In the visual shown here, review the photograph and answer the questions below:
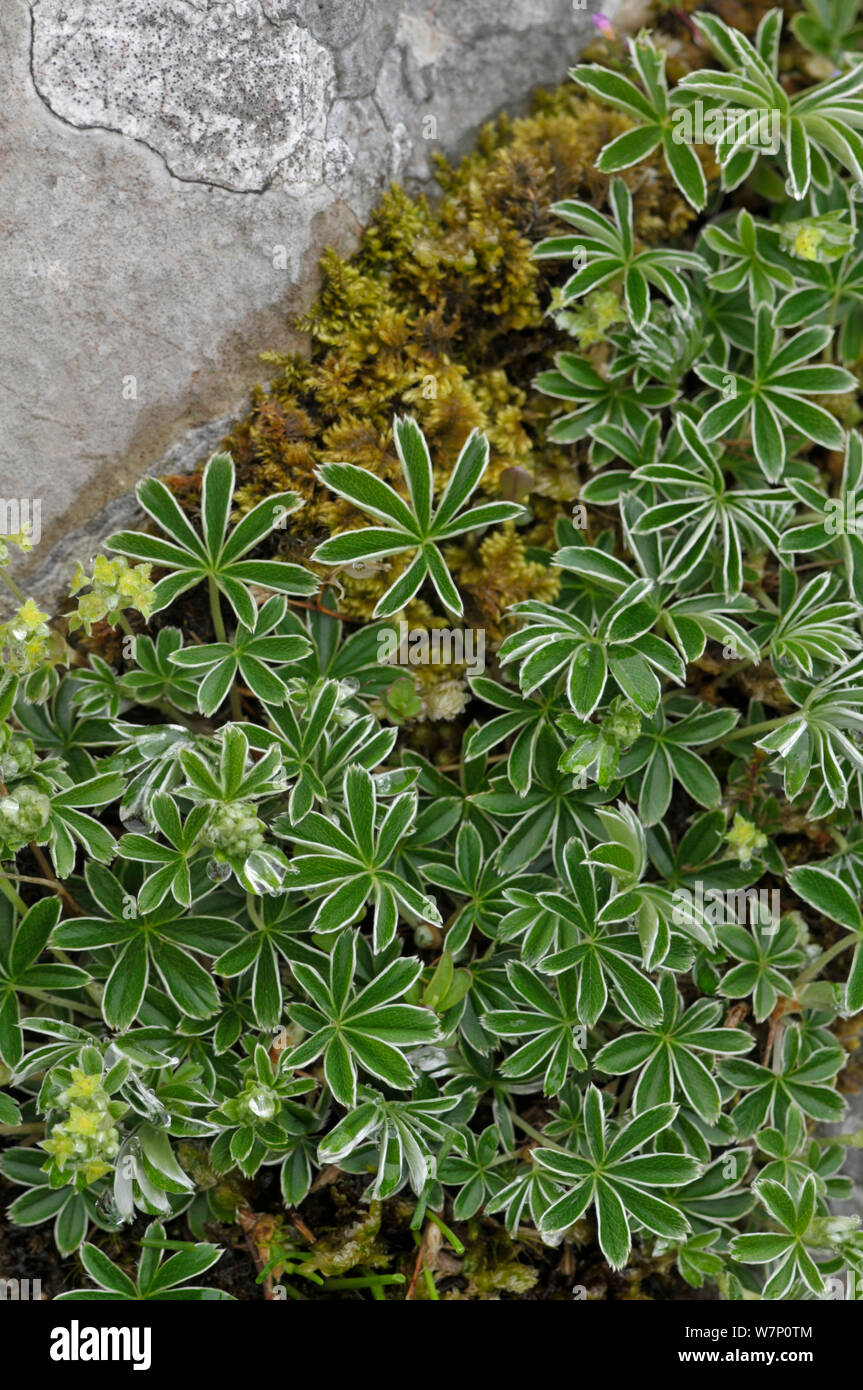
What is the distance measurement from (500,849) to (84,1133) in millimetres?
1133

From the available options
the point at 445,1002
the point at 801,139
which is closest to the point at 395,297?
the point at 801,139

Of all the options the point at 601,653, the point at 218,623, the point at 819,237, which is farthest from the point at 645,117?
the point at 218,623

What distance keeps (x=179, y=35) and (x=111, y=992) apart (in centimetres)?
226

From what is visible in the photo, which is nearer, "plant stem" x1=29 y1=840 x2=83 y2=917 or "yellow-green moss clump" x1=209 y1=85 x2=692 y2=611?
"plant stem" x1=29 y1=840 x2=83 y2=917

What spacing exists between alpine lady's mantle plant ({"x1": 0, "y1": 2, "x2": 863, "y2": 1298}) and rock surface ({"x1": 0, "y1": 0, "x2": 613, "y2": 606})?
313mm

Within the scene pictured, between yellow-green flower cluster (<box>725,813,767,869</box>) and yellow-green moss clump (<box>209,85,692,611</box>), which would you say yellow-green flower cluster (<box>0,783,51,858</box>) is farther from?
yellow-green flower cluster (<box>725,813,767,869</box>)

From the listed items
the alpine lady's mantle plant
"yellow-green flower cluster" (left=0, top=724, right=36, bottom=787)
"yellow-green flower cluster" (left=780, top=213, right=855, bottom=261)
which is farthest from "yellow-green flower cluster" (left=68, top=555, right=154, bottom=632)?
"yellow-green flower cluster" (left=780, top=213, right=855, bottom=261)

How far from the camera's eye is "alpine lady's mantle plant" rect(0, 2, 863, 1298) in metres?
2.36

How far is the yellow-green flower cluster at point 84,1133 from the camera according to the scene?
207cm

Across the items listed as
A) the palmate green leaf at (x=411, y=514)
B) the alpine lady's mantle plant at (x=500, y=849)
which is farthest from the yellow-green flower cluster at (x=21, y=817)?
the palmate green leaf at (x=411, y=514)

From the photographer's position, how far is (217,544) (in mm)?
2557
